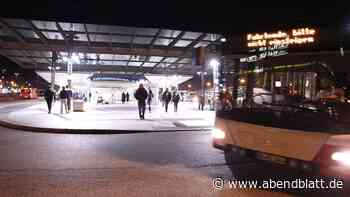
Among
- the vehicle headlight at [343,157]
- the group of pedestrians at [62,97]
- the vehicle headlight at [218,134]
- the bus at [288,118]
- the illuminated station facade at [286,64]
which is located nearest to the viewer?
the vehicle headlight at [343,157]

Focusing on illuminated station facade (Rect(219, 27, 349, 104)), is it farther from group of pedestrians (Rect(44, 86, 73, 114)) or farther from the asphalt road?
group of pedestrians (Rect(44, 86, 73, 114))

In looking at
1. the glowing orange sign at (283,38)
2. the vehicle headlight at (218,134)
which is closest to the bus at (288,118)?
the vehicle headlight at (218,134)

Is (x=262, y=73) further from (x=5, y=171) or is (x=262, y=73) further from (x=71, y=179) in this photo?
(x=5, y=171)

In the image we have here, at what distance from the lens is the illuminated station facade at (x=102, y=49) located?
2450cm

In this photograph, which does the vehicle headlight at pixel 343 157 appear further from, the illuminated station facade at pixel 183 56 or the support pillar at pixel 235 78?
the support pillar at pixel 235 78

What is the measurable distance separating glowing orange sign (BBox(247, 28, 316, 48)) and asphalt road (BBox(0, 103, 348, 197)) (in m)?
2.24

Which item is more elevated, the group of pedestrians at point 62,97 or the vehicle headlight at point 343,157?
the group of pedestrians at point 62,97

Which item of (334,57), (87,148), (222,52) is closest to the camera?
(334,57)

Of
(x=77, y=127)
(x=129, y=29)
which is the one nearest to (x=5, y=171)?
(x=77, y=127)

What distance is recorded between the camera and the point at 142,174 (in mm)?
6836

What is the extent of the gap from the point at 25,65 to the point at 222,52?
40556mm

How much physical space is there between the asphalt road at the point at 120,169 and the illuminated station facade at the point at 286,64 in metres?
1.38

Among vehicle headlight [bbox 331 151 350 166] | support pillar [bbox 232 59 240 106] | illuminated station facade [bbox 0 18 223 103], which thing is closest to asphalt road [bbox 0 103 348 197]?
vehicle headlight [bbox 331 151 350 166]

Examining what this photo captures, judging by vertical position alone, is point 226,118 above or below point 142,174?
above
